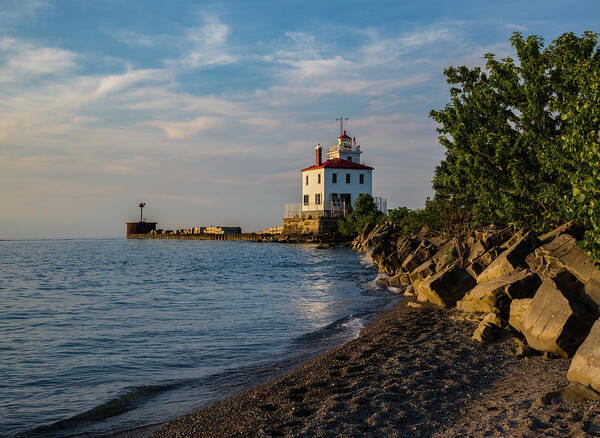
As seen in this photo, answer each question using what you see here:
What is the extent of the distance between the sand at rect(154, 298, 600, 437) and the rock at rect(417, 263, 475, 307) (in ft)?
12.2

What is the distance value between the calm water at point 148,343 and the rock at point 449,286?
2.19 meters

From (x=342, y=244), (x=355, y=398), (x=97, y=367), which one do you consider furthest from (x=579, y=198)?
(x=342, y=244)

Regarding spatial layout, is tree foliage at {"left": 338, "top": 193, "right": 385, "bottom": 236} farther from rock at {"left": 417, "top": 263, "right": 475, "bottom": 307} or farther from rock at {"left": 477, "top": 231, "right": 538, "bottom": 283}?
rock at {"left": 477, "top": 231, "right": 538, "bottom": 283}

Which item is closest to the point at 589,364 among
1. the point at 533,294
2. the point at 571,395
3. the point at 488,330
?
the point at 571,395

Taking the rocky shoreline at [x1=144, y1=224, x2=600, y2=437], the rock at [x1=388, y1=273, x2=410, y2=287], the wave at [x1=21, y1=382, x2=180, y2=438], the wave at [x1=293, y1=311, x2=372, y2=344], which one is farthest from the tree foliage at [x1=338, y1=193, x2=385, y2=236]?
the wave at [x1=21, y1=382, x2=180, y2=438]

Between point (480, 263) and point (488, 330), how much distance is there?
4521 mm

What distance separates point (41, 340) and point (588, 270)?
1283 cm

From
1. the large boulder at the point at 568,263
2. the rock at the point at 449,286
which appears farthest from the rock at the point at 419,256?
the large boulder at the point at 568,263

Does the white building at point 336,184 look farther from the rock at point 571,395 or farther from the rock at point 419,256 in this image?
the rock at point 571,395

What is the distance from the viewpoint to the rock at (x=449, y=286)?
1356 cm

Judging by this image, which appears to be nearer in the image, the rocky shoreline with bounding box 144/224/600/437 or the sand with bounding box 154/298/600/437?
the sand with bounding box 154/298/600/437

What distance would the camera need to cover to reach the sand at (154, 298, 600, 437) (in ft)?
18.0

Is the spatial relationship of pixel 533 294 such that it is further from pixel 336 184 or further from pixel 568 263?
pixel 336 184

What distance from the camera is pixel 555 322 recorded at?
796 cm
